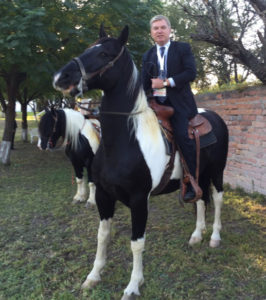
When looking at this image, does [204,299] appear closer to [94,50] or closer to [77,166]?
[94,50]

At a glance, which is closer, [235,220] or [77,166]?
[235,220]

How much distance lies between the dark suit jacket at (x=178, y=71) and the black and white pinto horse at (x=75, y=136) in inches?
108

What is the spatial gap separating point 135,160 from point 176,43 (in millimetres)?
1423

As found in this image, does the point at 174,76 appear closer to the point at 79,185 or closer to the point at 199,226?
the point at 199,226

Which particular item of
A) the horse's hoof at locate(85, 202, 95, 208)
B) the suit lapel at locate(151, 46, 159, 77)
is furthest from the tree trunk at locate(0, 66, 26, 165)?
the suit lapel at locate(151, 46, 159, 77)

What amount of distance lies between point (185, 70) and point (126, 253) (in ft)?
8.01

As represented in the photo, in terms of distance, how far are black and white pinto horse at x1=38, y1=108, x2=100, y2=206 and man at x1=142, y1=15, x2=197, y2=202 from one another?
9.04 feet

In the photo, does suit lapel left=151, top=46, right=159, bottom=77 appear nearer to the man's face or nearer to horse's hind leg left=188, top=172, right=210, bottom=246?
the man's face

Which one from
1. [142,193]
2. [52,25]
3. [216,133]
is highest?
[52,25]

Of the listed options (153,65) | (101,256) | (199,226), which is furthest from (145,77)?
(199,226)

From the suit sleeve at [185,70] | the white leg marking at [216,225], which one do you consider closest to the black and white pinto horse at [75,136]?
the white leg marking at [216,225]

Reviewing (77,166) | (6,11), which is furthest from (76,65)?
(6,11)

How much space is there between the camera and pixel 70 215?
508cm

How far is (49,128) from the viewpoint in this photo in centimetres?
575
